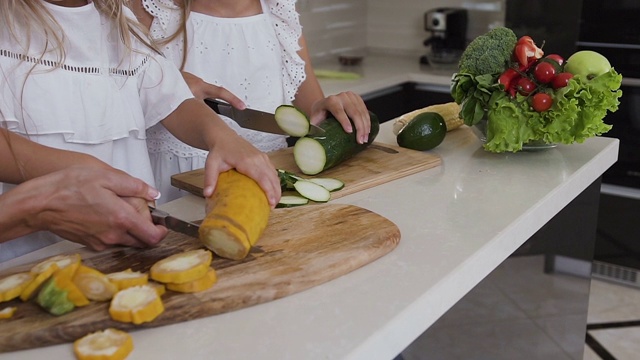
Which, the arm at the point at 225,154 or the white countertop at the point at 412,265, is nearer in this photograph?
the white countertop at the point at 412,265

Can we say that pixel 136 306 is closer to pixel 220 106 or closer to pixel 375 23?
pixel 220 106

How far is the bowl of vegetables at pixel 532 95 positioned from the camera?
1.54 metres

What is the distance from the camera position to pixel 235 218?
1038 millimetres

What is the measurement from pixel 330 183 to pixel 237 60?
2.09 feet

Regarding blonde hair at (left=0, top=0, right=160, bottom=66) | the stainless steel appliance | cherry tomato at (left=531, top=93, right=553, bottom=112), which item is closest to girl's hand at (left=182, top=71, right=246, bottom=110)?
blonde hair at (left=0, top=0, right=160, bottom=66)

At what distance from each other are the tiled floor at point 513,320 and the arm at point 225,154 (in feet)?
1.12

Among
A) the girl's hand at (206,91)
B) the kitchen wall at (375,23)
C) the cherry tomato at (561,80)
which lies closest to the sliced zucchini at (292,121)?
the girl's hand at (206,91)

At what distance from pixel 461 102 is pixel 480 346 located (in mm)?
552

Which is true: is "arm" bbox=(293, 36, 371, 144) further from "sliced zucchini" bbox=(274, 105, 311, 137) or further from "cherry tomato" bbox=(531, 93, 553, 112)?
"cherry tomato" bbox=(531, 93, 553, 112)

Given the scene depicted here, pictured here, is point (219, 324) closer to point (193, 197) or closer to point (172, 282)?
point (172, 282)

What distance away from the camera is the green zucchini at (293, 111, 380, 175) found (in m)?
1.48

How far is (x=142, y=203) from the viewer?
3.57 ft

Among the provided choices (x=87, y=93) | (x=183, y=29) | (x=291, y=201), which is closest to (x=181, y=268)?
(x=291, y=201)

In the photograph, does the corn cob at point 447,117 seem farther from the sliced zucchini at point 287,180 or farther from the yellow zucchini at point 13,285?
the yellow zucchini at point 13,285
